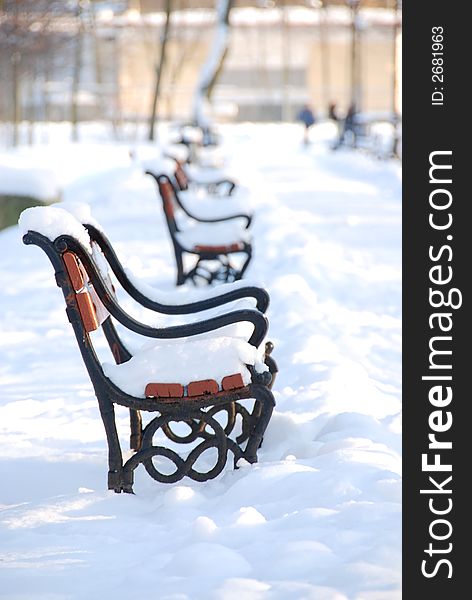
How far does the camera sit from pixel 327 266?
970 centimetres

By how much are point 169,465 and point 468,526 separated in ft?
5.96

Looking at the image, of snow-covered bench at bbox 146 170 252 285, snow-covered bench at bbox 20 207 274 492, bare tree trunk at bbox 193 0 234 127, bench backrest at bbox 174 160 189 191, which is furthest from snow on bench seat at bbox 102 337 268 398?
bare tree trunk at bbox 193 0 234 127

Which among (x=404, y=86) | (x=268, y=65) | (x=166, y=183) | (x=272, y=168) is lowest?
(x=404, y=86)

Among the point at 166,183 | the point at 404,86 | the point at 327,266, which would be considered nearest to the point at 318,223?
the point at 327,266

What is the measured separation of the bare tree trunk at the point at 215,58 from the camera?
964 inches

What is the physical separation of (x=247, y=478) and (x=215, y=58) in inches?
848

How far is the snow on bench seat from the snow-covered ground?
0.33m

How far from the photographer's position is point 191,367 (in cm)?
421

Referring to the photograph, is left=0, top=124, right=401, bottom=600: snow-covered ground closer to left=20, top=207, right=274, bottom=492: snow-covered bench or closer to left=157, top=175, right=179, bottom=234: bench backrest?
left=20, top=207, right=274, bottom=492: snow-covered bench

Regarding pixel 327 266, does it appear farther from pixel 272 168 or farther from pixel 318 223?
pixel 272 168

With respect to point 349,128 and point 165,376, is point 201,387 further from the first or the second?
point 349,128

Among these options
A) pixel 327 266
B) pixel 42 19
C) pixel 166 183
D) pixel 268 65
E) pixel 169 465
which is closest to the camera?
pixel 169 465

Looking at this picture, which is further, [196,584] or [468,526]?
[196,584]

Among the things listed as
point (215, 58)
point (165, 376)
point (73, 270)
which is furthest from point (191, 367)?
point (215, 58)
